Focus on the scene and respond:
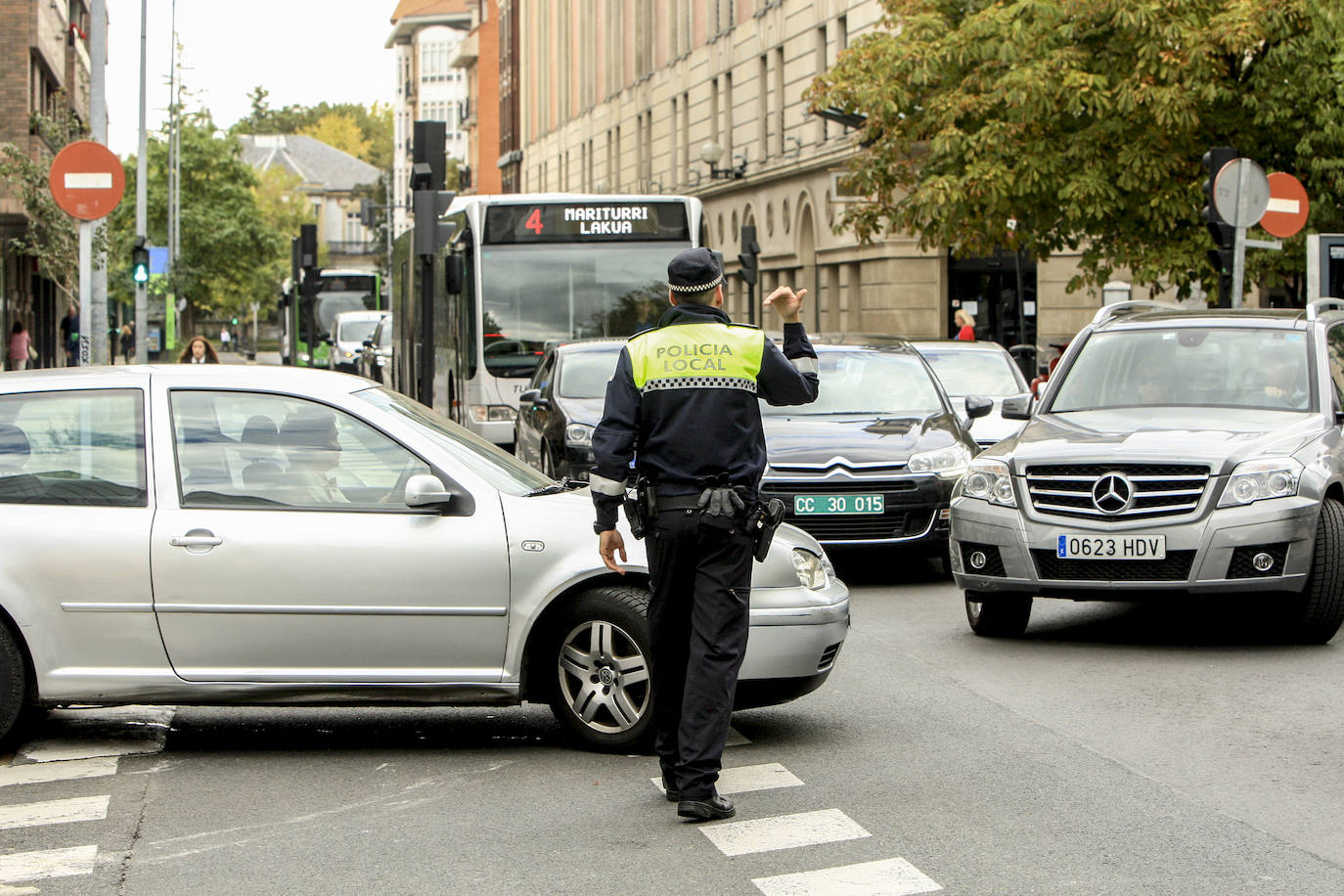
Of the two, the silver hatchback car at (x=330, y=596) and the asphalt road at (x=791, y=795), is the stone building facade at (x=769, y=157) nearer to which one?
the asphalt road at (x=791, y=795)

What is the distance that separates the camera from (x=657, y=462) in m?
6.34

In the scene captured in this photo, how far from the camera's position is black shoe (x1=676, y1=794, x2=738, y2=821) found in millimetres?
6176

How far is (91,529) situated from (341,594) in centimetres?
96

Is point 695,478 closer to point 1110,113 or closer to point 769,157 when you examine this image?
point 1110,113

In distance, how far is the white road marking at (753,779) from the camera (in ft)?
22.0

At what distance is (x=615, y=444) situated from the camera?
6.29 m

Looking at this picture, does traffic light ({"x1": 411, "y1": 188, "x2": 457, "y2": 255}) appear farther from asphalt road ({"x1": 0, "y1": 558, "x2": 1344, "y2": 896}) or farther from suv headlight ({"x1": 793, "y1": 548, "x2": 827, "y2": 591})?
suv headlight ({"x1": 793, "y1": 548, "x2": 827, "y2": 591})

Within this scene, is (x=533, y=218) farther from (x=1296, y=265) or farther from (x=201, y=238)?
(x=201, y=238)

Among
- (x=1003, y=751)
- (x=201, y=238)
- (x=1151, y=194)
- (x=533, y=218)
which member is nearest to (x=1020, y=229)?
(x=1151, y=194)

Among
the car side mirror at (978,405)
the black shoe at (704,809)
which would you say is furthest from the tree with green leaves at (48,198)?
the black shoe at (704,809)

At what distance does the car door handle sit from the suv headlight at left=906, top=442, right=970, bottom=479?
245 inches

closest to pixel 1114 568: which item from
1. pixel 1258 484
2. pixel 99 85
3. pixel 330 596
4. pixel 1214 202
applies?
pixel 1258 484

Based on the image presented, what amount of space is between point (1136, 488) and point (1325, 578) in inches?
40.3

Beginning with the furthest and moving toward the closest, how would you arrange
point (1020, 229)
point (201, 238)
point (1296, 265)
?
point (201, 238) → point (1020, 229) → point (1296, 265)
